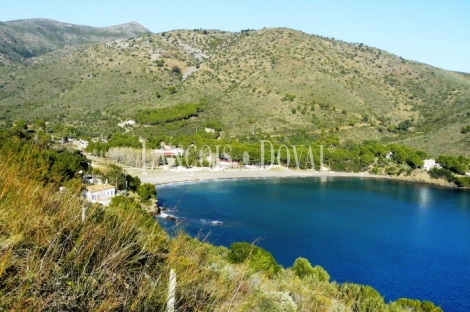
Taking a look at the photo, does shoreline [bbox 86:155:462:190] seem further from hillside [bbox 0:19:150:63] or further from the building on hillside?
hillside [bbox 0:19:150:63]

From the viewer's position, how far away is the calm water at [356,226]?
24.1 meters

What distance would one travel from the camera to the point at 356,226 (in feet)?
115

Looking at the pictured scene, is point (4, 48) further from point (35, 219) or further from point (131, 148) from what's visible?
point (35, 219)

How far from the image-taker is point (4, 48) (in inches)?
5143

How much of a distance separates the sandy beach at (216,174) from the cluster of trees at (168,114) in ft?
50.0

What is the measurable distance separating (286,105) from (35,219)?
234 feet

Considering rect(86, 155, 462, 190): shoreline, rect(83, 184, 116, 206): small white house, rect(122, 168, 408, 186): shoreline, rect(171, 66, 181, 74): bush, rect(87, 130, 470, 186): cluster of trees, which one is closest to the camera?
rect(83, 184, 116, 206): small white house

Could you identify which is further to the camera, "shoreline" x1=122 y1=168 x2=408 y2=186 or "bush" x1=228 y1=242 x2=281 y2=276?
"shoreline" x1=122 y1=168 x2=408 y2=186

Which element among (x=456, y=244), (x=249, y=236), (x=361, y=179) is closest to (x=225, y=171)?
(x=361, y=179)

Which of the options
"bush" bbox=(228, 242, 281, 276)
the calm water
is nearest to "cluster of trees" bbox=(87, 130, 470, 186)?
the calm water

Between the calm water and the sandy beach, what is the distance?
2.18 m

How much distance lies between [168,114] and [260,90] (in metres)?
18.2

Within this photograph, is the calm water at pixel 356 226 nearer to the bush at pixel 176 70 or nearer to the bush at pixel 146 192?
the bush at pixel 146 192

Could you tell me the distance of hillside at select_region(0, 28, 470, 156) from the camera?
68750 mm
